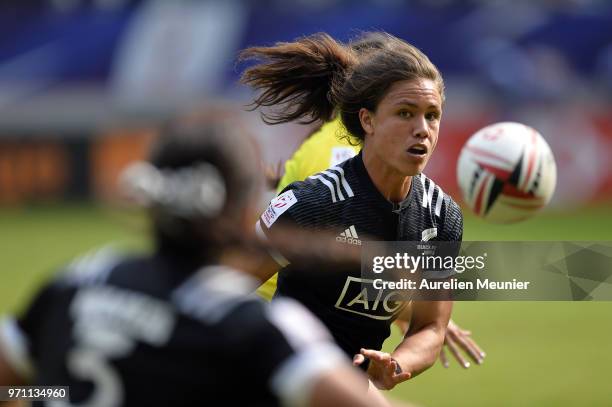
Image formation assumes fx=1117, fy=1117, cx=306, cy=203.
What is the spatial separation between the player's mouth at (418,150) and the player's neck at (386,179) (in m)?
0.13

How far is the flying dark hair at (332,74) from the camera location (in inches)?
195

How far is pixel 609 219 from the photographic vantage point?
18453 millimetres

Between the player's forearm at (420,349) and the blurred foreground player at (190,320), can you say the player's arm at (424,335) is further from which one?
the blurred foreground player at (190,320)

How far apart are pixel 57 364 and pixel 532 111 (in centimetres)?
1845

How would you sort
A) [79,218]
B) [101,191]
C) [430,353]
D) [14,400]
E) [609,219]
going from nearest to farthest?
1. [14,400]
2. [430,353]
3. [609,219]
4. [79,218]
5. [101,191]

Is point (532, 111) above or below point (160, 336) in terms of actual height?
above

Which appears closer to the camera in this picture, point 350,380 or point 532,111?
point 350,380

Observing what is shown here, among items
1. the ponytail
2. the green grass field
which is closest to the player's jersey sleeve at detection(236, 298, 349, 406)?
the green grass field

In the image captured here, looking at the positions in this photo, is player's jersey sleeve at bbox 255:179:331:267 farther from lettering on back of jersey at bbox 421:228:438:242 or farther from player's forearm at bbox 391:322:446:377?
player's forearm at bbox 391:322:446:377

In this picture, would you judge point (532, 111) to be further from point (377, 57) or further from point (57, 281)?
point (57, 281)

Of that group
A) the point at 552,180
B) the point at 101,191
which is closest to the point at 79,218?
the point at 101,191

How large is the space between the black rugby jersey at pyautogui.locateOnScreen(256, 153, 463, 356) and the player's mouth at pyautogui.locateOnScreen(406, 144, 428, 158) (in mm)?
220

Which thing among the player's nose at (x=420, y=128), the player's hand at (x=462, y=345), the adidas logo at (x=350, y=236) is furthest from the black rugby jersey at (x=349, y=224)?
the player's hand at (x=462, y=345)

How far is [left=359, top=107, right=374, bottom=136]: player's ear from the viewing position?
16.4 feet
